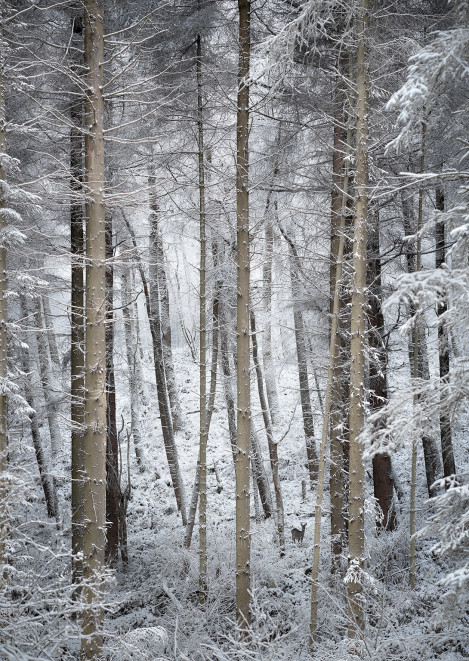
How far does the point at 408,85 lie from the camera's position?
3645 millimetres

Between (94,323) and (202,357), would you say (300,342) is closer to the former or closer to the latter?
(202,357)

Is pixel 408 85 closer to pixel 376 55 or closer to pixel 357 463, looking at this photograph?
pixel 376 55

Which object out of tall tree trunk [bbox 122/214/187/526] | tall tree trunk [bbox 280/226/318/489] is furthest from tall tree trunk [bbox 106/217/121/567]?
tall tree trunk [bbox 280/226/318/489]

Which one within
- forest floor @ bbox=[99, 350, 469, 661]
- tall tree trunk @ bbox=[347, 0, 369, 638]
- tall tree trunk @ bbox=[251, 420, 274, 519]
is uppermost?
tall tree trunk @ bbox=[347, 0, 369, 638]

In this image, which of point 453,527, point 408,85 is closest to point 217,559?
point 453,527

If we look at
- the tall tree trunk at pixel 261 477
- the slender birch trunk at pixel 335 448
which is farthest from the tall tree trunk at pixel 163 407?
the slender birch trunk at pixel 335 448

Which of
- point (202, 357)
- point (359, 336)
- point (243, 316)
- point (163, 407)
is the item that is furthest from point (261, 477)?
point (359, 336)

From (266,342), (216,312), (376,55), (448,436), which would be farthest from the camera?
(266,342)

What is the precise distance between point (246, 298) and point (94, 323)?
232cm

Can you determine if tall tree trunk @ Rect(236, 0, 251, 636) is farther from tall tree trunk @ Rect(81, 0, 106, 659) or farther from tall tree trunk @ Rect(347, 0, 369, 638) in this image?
tall tree trunk @ Rect(81, 0, 106, 659)

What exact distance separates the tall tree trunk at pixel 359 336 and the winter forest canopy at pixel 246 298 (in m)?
0.03

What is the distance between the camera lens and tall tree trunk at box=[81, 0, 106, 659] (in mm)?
5375

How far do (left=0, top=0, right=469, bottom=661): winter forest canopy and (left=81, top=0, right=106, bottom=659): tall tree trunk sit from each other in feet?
0.09

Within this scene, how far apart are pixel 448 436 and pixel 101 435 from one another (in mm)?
3681
